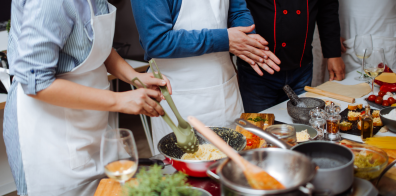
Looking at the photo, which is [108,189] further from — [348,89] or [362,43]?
[362,43]

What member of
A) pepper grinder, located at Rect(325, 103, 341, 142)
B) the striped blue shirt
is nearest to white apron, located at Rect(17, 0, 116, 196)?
the striped blue shirt

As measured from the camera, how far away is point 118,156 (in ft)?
2.68

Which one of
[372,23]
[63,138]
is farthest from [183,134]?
[372,23]

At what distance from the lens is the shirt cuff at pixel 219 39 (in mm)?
1442

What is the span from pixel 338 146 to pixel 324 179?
5.3 inches

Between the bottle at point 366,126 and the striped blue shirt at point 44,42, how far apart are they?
1.03 m

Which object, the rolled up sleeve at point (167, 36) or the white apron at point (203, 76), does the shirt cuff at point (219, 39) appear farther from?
the white apron at point (203, 76)

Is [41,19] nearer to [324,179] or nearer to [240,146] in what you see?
[240,146]

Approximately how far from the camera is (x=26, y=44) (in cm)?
97

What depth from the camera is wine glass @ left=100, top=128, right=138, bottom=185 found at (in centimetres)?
81

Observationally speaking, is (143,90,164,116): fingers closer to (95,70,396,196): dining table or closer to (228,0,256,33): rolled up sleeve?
(95,70,396,196): dining table

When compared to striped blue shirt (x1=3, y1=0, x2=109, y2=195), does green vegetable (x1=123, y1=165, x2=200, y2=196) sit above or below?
below

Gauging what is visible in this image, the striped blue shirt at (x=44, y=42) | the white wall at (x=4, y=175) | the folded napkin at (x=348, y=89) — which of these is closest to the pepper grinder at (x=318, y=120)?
the folded napkin at (x=348, y=89)

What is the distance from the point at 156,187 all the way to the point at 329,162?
43cm
